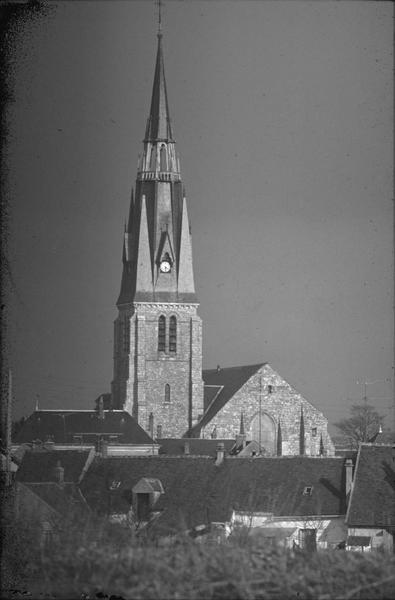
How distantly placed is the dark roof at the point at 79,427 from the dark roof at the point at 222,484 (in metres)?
30.8

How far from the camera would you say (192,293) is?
10131 cm

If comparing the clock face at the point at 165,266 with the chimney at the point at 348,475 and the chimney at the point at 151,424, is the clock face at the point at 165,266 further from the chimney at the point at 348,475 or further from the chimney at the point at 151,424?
the chimney at the point at 348,475

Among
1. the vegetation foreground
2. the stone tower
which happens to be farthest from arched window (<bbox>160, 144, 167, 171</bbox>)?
the vegetation foreground

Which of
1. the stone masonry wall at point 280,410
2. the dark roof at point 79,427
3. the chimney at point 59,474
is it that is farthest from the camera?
the stone masonry wall at point 280,410

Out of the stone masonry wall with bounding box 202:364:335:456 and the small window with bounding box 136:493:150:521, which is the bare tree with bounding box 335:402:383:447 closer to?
the stone masonry wall with bounding box 202:364:335:456

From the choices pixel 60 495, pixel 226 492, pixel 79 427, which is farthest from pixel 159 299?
pixel 60 495

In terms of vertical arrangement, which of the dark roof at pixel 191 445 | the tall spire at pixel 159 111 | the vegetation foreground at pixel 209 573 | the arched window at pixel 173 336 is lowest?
the vegetation foreground at pixel 209 573

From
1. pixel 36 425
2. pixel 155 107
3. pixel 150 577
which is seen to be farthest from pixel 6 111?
pixel 155 107

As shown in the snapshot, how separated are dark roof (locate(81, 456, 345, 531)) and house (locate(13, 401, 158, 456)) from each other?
2888 centimetres

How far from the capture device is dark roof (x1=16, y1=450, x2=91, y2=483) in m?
57.9

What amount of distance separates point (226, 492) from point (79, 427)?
3866 centimetres

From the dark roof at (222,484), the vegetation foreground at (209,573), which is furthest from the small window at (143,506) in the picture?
the vegetation foreground at (209,573)

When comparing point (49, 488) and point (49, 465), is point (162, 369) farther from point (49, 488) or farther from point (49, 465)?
point (49, 488)

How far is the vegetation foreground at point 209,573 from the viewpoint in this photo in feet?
74.2
